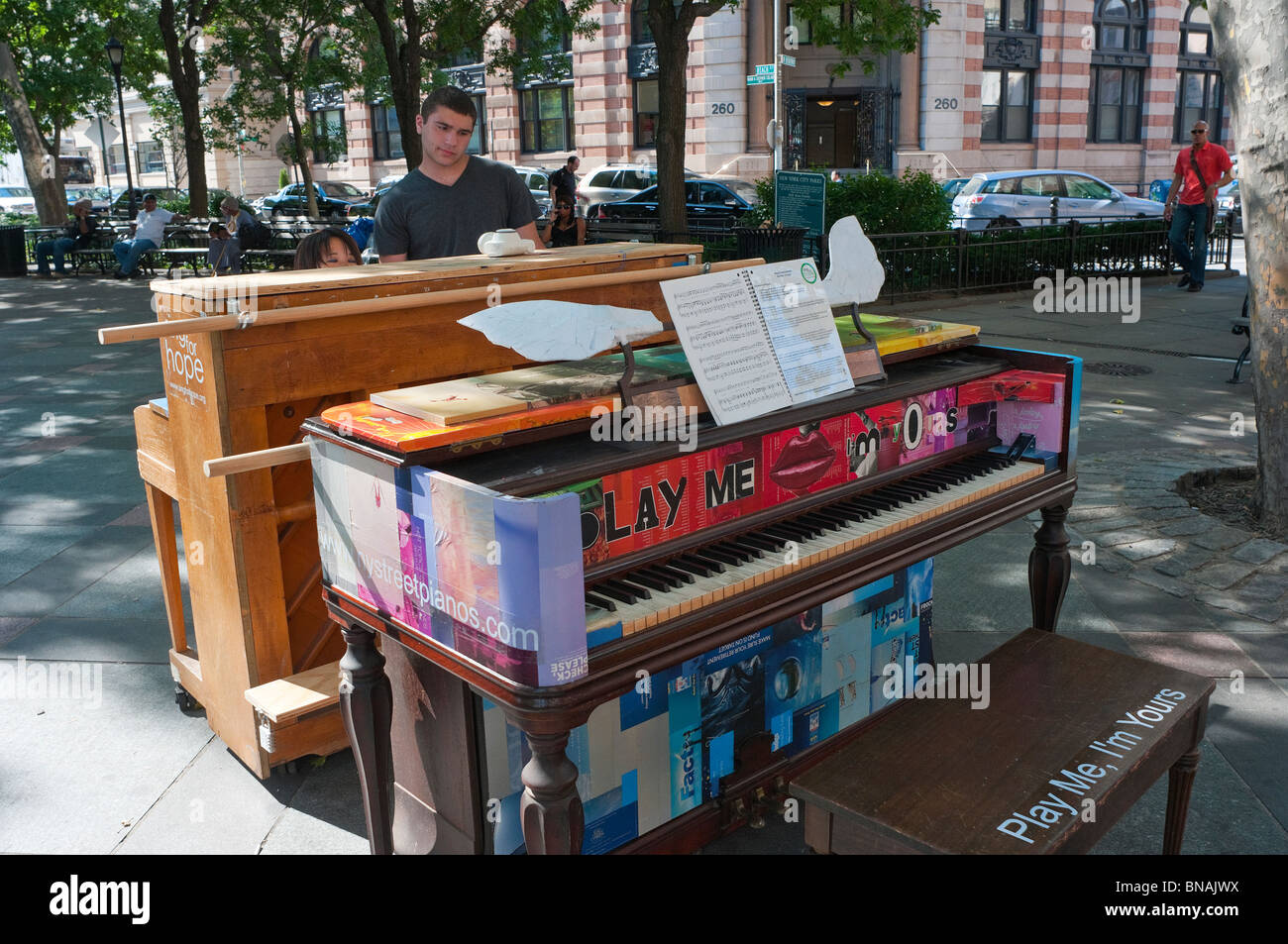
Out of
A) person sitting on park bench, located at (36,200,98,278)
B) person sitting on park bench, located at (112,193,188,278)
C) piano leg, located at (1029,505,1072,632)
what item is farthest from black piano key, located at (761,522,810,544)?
person sitting on park bench, located at (36,200,98,278)

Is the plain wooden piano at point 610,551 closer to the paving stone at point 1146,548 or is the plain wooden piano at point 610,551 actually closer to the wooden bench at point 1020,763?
the wooden bench at point 1020,763

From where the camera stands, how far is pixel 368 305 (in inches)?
134

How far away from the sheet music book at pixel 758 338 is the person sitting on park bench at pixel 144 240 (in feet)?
67.0

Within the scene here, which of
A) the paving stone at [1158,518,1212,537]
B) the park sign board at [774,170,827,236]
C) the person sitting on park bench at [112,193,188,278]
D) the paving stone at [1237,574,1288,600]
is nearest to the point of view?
the paving stone at [1237,574,1288,600]

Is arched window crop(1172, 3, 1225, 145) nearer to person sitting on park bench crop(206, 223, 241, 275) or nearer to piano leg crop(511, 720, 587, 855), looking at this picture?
person sitting on park bench crop(206, 223, 241, 275)

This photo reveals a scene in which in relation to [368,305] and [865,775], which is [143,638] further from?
[865,775]

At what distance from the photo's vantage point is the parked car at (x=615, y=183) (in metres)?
28.5

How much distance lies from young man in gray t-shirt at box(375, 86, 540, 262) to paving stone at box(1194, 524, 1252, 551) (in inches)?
155

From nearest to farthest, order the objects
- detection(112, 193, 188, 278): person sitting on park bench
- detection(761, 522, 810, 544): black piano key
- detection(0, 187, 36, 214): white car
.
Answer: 1. detection(761, 522, 810, 544): black piano key
2. detection(112, 193, 188, 278): person sitting on park bench
3. detection(0, 187, 36, 214): white car

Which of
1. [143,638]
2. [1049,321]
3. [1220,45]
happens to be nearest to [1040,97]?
[1049,321]

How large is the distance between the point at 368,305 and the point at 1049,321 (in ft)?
38.5

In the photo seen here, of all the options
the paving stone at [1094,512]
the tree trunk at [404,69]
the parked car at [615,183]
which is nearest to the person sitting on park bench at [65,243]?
the tree trunk at [404,69]

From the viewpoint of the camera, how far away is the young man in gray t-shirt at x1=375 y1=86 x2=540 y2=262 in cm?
516
